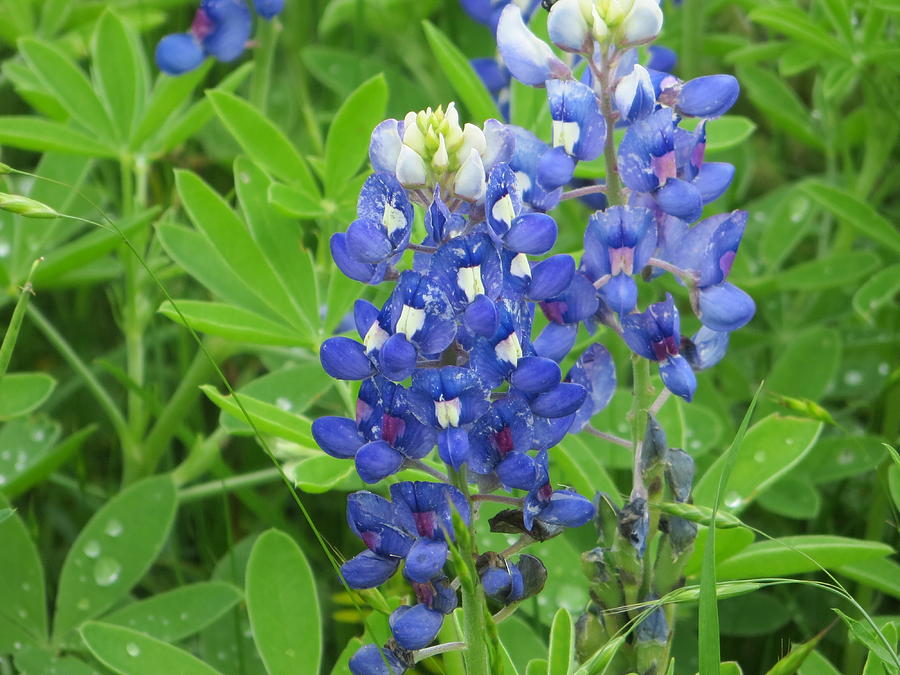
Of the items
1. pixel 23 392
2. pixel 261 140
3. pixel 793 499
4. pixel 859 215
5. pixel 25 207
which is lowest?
pixel 793 499

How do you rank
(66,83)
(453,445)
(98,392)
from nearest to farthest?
(453,445), (98,392), (66,83)

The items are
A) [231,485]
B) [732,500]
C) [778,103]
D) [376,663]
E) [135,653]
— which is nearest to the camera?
[376,663]

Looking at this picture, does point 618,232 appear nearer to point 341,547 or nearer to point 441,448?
point 441,448

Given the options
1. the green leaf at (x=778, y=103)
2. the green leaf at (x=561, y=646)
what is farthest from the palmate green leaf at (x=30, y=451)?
the green leaf at (x=778, y=103)

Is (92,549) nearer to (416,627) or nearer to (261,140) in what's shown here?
(261,140)

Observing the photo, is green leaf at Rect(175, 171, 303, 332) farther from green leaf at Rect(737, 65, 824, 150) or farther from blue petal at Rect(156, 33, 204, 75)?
green leaf at Rect(737, 65, 824, 150)

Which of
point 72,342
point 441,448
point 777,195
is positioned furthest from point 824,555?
point 72,342

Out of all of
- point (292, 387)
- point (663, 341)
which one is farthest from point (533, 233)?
point (292, 387)
